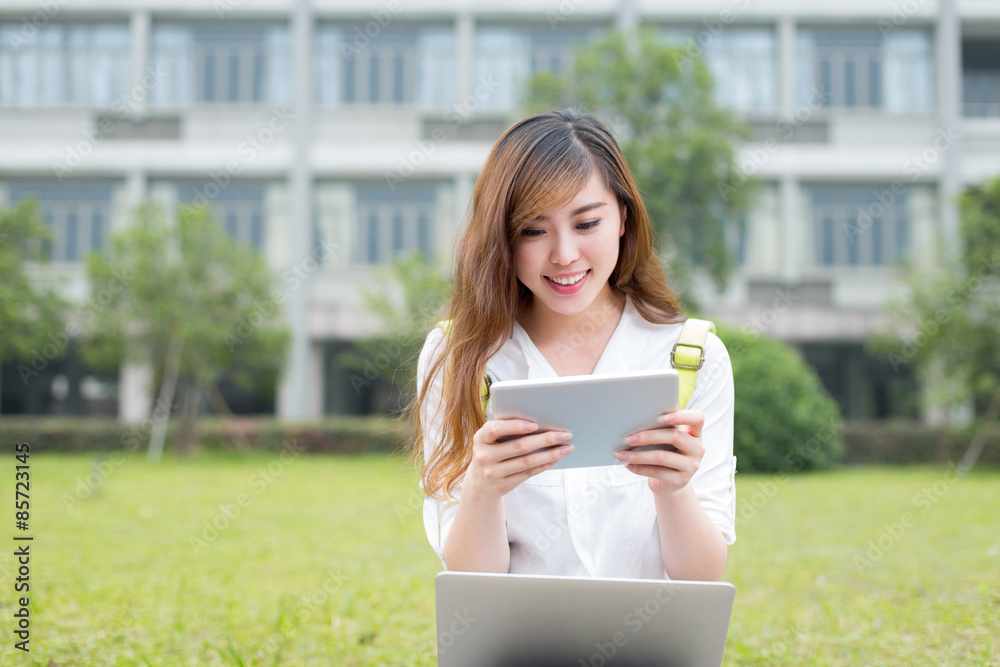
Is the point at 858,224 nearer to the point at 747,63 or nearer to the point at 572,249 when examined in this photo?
the point at 747,63

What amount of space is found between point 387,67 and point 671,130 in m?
7.97

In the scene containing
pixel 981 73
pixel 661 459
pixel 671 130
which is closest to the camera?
pixel 661 459

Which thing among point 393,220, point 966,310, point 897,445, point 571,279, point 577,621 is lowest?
point 897,445

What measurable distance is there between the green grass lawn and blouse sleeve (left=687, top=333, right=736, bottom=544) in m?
0.78

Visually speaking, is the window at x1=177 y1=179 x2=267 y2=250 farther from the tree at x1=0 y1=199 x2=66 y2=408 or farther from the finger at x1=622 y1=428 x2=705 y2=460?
the finger at x1=622 y1=428 x2=705 y2=460

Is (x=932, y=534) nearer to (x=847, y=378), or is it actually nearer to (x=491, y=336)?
(x=491, y=336)

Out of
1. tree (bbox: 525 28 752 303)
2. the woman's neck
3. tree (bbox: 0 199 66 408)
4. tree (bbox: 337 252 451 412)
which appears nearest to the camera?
the woman's neck

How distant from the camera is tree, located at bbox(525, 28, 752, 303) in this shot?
11578mm

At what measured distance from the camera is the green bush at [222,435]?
14109 millimetres

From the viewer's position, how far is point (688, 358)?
1819 millimetres

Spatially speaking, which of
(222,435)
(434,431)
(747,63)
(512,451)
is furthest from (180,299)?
(747,63)

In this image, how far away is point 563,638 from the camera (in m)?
1.57

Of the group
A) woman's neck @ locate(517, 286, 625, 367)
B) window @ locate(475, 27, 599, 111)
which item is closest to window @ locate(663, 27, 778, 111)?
window @ locate(475, 27, 599, 111)

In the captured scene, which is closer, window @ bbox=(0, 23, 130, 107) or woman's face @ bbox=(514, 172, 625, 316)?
woman's face @ bbox=(514, 172, 625, 316)
